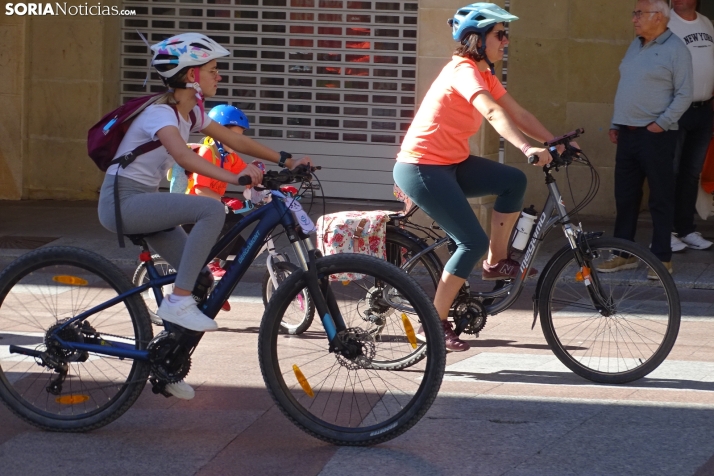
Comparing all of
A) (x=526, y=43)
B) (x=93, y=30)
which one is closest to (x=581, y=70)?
(x=526, y=43)

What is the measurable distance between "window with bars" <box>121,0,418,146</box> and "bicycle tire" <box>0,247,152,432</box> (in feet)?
28.0

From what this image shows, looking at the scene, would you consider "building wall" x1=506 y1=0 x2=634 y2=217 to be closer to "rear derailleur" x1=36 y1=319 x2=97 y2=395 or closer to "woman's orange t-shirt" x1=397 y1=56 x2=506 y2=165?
"woman's orange t-shirt" x1=397 y1=56 x2=506 y2=165

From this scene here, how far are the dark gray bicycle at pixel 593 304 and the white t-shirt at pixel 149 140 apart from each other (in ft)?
5.24

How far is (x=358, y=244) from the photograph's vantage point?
648cm

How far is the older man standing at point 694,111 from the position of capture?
33.2 ft

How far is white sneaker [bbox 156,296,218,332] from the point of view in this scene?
197 inches

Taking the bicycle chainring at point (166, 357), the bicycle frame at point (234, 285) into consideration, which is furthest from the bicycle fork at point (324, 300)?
the bicycle chainring at point (166, 357)

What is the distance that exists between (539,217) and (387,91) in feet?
24.3

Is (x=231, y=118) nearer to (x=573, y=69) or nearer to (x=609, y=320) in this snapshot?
(x=609, y=320)

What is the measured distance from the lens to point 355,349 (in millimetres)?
4922

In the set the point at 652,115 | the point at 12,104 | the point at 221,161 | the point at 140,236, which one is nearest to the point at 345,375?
the point at 140,236

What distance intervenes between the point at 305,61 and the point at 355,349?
9.22 meters

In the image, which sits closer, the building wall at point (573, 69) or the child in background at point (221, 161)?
the child in background at point (221, 161)

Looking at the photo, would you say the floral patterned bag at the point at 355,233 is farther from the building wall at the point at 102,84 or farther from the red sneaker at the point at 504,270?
the building wall at the point at 102,84
